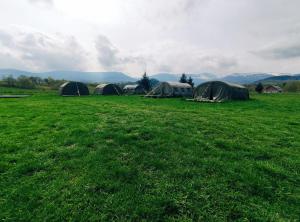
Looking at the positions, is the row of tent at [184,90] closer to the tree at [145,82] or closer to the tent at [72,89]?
the tent at [72,89]

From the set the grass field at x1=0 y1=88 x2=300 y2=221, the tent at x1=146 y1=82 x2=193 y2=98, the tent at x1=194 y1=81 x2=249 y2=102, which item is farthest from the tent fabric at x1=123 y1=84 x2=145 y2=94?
the grass field at x1=0 y1=88 x2=300 y2=221

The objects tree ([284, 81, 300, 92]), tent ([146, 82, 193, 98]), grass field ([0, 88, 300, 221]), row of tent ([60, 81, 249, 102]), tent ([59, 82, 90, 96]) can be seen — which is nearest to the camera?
grass field ([0, 88, 300, 221])

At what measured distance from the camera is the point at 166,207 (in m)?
4.57

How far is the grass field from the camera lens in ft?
14.5

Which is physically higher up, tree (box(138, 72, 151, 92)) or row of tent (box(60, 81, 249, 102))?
tree (box(138, 72, 151, 92))

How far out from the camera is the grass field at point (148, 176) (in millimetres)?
4434

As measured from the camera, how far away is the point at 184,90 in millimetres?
45781

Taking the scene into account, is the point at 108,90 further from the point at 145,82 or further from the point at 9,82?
the point at 9,82

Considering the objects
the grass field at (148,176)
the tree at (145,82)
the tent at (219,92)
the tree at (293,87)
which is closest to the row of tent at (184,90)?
the tent at (219,92)

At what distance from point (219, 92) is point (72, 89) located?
35.2m

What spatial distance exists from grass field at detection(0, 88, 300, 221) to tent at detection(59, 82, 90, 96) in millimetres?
43982

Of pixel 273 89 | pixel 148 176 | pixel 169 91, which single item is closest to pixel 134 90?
pixel 169 91

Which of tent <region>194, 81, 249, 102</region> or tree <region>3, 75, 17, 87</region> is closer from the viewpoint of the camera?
tent <region>194, 81, 249, 102</region>

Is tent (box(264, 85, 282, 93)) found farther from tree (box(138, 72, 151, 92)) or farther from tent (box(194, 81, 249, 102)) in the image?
tent (box(194, 81, 249, 102))
